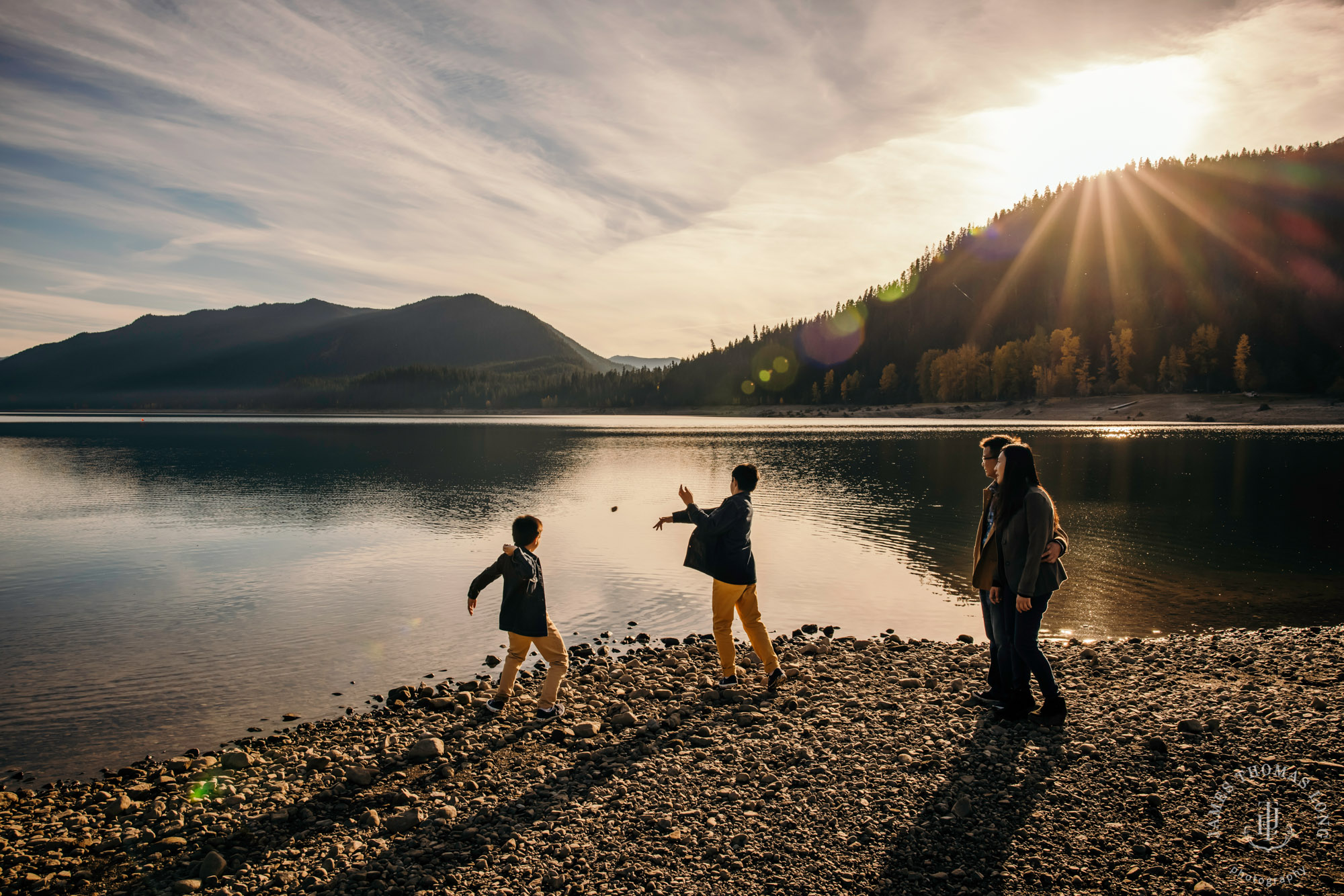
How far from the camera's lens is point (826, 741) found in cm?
771

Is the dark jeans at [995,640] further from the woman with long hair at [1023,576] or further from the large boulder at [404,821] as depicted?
the large boulder at [404,821]

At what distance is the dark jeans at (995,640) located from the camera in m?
8.36

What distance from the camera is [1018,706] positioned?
810 cm

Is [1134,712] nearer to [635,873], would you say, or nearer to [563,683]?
[635,873]

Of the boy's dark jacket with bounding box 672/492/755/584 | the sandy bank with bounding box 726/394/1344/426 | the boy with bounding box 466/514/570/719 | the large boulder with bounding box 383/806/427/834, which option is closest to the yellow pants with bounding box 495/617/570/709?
the boy with bounding box 466/514/570/719

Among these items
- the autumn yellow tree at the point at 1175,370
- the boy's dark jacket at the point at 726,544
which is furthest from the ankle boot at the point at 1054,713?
the autumn yellow tree at the point at 1175,370

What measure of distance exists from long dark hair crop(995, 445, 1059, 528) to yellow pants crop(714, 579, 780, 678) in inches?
123

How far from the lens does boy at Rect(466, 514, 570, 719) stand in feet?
28.8

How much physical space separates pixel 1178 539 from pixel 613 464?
127 feet

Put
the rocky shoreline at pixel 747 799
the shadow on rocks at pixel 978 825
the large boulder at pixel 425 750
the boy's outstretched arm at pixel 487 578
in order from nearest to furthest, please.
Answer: the shadow on rocks at pixel 978 825 → the rocky shoreline at pixel 747 799 → the large boulder at pixel 425 750 → the boy's outstretched arm at pixel 487 578

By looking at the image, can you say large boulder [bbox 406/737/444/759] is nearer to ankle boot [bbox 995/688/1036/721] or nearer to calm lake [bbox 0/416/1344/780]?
calm lake [bbox 0/416/1344/780]

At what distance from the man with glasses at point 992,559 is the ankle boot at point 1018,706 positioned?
0.18 m

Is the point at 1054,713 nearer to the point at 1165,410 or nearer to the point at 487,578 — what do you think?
the point at 487,578

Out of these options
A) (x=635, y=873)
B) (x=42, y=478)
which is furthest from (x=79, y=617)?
(x=42, y=478)
